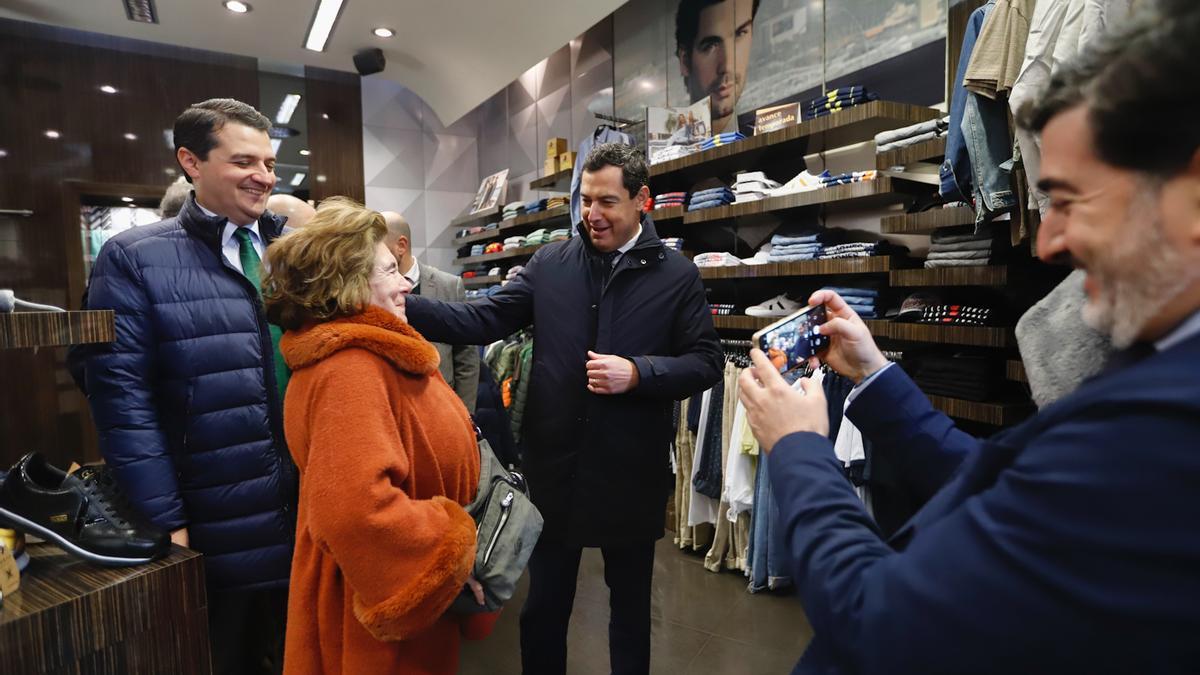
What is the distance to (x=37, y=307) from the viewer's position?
98cm

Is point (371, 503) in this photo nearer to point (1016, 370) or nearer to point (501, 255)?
point (1016, 370)

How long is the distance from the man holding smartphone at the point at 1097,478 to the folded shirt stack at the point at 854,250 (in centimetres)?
246

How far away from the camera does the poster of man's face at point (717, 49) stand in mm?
4262

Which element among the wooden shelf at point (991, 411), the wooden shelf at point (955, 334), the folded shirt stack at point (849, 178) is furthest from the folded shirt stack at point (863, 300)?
the wooden shelf at point (991, 411)

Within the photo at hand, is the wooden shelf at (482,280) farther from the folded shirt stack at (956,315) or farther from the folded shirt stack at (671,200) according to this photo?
the folded shirt stack at (956,315)

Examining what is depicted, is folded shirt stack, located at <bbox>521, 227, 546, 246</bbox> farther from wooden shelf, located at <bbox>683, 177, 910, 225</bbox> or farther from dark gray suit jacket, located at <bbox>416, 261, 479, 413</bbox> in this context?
dark gray suit jacket, located at <bbox>416, 261, 479, 413</bbox>

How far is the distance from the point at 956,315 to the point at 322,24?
5.08 meters

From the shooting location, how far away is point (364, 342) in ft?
4.11

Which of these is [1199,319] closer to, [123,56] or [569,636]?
[569,636]

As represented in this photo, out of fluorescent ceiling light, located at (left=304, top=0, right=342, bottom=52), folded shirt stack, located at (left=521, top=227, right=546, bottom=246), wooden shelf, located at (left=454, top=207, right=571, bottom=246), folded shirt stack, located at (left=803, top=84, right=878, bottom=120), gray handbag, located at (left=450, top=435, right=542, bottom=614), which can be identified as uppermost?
fluorescent ceiling light, located at (left=304, top=0, right=342, bottom=52)

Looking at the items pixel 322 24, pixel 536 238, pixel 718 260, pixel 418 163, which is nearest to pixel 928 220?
pixel 718 260

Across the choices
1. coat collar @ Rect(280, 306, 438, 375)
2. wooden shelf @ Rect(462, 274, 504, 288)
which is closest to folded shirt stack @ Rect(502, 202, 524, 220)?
wooden shelf @ Rect(462, 274, 504, 288)

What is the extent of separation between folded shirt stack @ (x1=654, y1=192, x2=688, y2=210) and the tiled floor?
221cm

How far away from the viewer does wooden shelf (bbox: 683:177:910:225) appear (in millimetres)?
2904
